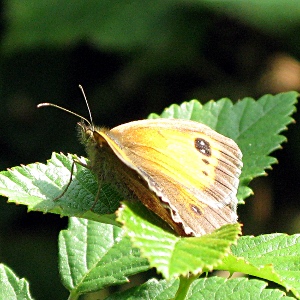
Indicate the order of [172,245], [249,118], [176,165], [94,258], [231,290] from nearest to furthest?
[172,245]
[231,290]
[176,165]
[94,258]
[249,118]

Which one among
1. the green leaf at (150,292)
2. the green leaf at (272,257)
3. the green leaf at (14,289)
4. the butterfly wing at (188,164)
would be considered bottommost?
the green leaf at (14,289)

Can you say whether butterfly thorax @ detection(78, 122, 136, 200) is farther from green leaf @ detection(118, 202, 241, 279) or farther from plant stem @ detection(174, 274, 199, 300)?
plant stem @ detection(174, 274, 199, 300)

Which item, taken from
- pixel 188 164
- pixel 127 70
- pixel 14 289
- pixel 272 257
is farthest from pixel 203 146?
pixel 127 70

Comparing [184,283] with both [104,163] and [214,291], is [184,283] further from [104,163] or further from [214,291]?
[104,163]

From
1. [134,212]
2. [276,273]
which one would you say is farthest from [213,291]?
[134,212]

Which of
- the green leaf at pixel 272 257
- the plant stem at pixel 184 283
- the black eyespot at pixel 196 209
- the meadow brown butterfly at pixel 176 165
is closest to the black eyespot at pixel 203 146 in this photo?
the meadow brown butterfly at pixel 176 165

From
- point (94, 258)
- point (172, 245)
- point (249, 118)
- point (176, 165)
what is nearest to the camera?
point (172, 245)

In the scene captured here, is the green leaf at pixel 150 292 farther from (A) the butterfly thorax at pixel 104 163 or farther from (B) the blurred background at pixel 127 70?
(B) the blurred background at pixel 127 70
